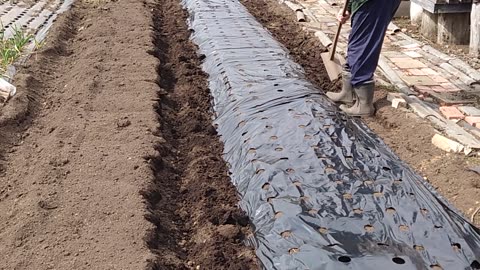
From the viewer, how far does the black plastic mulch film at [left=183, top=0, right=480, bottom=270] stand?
263 centimetres

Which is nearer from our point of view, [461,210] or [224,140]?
[461,210]

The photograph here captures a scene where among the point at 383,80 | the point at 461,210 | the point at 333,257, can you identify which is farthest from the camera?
the point at 383,80

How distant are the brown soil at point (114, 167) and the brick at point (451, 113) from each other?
6.53ft

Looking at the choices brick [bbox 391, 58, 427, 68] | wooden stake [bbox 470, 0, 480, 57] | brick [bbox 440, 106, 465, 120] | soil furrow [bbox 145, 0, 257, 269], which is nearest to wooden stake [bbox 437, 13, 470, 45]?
wooden stake [bbox 470, 0, 480, 57]

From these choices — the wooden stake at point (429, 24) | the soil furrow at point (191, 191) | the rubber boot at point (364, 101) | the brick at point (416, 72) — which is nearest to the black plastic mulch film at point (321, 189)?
the soil furrow at point (191, 191)

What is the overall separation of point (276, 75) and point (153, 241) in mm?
2416

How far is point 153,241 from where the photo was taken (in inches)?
122

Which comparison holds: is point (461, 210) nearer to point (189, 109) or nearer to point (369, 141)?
point (369, 141)

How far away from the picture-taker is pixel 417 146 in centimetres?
425

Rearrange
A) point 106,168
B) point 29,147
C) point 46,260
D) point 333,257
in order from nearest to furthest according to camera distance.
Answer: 1. point 333,257
2. point 46,260
3. point 106,168
4. point 29,147

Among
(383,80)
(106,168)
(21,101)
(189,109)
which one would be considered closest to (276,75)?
(189,109)

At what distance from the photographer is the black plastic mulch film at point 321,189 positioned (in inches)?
104

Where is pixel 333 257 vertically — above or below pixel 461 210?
above

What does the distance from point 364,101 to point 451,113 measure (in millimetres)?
736
